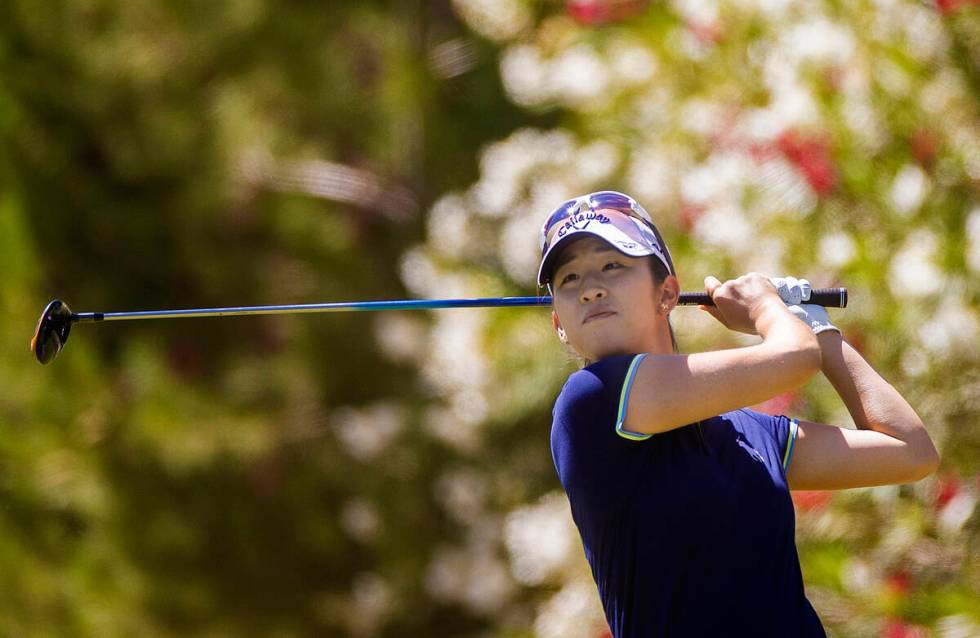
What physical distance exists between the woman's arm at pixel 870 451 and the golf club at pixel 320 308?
183mm

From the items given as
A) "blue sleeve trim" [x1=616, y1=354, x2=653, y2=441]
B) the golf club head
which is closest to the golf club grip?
"blue sleeve trim" [x1=616, y1=354, x2=653, y2=441]

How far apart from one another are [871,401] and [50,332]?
158cm

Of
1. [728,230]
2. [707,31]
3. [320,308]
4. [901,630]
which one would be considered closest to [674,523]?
[320,308]

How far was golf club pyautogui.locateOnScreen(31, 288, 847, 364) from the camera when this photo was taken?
2.27 m

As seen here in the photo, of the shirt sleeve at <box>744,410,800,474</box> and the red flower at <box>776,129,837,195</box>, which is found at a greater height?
the red flower at <box>776,129,837,195</box>

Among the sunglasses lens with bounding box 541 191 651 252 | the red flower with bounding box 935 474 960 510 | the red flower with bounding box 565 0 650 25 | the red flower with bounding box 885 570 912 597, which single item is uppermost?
the red flower with bounding box 565 0 650 25

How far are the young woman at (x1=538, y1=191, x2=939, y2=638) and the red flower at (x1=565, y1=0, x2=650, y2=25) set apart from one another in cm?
378

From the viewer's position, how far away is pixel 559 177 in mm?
5352

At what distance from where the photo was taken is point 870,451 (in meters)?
2.16

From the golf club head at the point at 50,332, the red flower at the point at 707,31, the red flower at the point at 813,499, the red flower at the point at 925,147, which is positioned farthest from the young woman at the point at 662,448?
the red flower at the point at 707,31

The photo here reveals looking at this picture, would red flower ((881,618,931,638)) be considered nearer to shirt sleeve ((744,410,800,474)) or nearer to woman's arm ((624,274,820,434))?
shirt sleeve ((744,410,800,474))

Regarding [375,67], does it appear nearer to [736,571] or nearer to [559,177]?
[559,177]

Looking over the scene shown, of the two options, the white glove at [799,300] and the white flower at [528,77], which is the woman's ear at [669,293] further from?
the white flower at [528,77]

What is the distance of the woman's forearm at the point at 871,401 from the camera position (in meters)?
2.16
